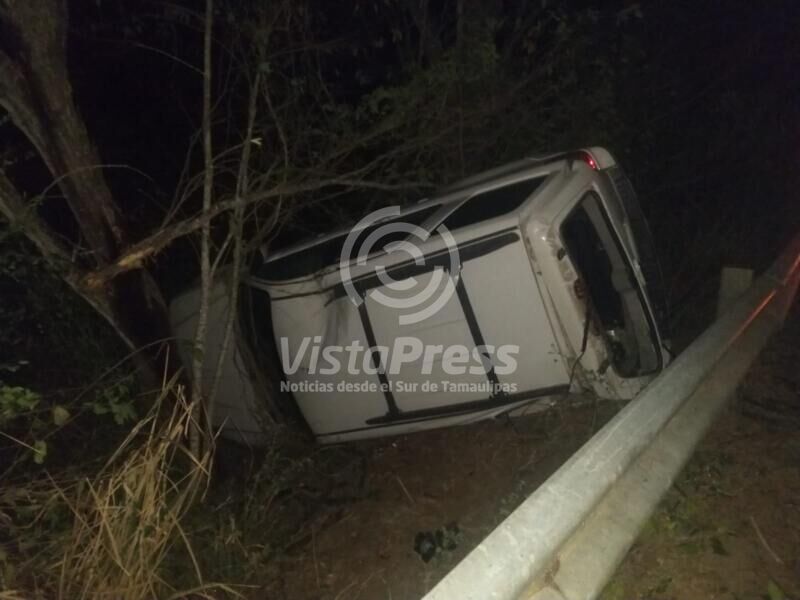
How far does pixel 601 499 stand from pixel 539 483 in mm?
1238

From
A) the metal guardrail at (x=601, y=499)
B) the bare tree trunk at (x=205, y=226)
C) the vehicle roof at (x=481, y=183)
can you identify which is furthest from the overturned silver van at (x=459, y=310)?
the metal guardrail at (x=601, y=499)

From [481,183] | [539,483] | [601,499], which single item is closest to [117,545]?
[601,499]

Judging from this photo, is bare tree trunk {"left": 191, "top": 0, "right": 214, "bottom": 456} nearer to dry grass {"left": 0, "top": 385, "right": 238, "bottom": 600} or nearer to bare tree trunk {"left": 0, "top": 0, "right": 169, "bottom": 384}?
bare tree trunk {"left": 0, "top": 0, "right": 169, "bottom": 384}

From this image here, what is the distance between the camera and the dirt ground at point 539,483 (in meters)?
2.37

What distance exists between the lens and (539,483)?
3135mm

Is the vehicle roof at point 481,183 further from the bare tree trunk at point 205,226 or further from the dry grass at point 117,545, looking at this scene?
the dry grass at point 117,545

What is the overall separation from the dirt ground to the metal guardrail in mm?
305

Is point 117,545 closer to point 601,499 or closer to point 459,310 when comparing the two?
point 601,499

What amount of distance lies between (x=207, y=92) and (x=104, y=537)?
2.21 m

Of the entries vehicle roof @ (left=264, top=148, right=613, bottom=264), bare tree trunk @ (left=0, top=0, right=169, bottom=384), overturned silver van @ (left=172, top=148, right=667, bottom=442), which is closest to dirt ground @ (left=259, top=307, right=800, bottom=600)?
overturned silver van @ (left=172, top=148, right=667, bottom=442)

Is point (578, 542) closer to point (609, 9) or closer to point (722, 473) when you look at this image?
point (722, 473)

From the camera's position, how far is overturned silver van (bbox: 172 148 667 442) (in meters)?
3.29

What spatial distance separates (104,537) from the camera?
2.41 metres

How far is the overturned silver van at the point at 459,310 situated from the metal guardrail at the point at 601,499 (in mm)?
614
